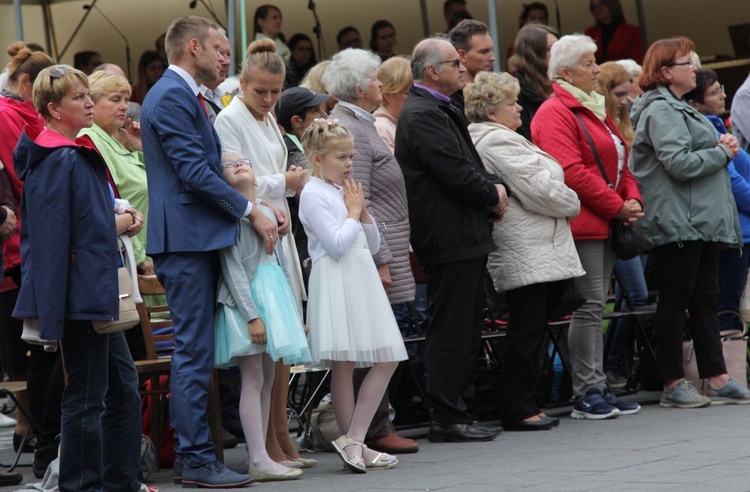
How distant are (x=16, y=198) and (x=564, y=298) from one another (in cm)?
296

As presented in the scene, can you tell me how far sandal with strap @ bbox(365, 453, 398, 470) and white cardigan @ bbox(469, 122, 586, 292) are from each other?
1504 millimetres

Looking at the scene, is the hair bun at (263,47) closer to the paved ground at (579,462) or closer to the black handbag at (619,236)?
the paved ground at (579,462)

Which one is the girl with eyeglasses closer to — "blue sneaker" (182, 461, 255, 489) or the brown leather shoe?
"blue sneaker" (182, 461, 255, 489)

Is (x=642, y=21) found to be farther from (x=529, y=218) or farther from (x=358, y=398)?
(x=358, y=398)

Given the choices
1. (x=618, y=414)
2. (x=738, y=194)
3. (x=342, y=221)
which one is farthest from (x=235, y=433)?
(x=738, y=194)

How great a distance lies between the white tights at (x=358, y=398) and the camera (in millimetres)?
6074

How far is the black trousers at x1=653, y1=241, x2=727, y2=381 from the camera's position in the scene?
26.1 ft

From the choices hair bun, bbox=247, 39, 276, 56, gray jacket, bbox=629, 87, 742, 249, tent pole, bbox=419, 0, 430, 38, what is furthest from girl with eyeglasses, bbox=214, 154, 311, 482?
tent pole, bbox=419, 0, 430, 38

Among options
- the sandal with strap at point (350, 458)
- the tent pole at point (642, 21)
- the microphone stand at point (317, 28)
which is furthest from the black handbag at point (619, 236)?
the microphone stand at point (317, 28)

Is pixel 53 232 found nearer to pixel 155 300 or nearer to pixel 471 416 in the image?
pixel 155 300

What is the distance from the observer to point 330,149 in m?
6.20

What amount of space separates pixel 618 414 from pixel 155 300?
2742 millimetres

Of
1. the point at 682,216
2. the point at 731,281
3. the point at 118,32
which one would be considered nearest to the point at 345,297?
the point at 682,216

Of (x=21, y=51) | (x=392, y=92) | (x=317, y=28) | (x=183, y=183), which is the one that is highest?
(x=317, y=28)
